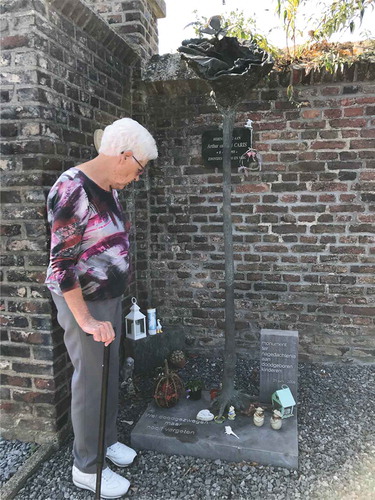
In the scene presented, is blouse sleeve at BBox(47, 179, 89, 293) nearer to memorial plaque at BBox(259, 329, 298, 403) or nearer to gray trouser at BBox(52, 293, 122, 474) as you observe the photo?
gray trouser at BBox(52, 293, 122, 474)

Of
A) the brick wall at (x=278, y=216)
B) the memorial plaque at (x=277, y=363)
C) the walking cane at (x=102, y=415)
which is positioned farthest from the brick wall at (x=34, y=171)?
the memorial plaque at (x=277, y=363)

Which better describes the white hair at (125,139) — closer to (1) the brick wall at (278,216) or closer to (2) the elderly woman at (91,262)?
(2) the elderly woman at (91,262)

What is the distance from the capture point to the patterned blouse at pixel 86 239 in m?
1.97

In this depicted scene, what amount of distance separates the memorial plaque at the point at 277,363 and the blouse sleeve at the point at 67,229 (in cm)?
169

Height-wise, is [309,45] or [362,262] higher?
[309,45]

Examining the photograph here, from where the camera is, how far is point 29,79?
2438 millimetres

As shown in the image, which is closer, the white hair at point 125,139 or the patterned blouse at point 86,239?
the patterned blouse at point 86,239

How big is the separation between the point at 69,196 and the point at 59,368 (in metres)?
1.34

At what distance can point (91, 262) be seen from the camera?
2137 millimetres

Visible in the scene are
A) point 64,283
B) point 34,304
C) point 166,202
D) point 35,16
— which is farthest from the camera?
point 166,202

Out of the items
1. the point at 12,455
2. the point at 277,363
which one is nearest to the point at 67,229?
the point at 12,455

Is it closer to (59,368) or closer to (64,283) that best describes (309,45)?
(64,283)

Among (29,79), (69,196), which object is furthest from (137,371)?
(29,79)

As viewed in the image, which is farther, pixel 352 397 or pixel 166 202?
pixel 166 202
